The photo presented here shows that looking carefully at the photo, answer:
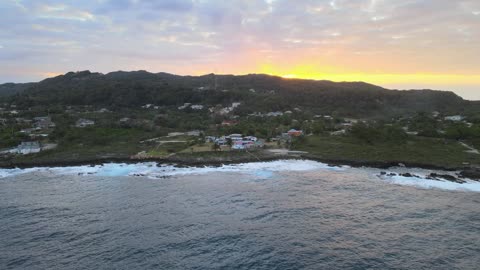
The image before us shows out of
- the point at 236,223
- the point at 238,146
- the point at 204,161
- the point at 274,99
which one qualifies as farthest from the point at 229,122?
the point at 236,223

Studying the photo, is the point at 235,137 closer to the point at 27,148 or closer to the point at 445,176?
the point at 27,148

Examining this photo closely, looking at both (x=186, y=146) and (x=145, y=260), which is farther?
(x=186, y=146)

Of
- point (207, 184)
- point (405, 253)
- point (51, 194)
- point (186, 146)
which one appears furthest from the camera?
point (186, 146)

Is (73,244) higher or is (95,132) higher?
(95,132)

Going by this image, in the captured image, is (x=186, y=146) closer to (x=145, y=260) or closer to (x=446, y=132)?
(x=145, y=260)

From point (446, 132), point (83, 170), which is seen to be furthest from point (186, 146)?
point (446, 132)

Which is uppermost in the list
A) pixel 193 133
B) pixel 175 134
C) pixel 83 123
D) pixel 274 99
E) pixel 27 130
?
pixel 274 99

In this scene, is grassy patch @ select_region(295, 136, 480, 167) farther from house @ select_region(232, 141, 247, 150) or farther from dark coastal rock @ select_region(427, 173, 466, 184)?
house @ select_region(232, 141, 247, 150)
